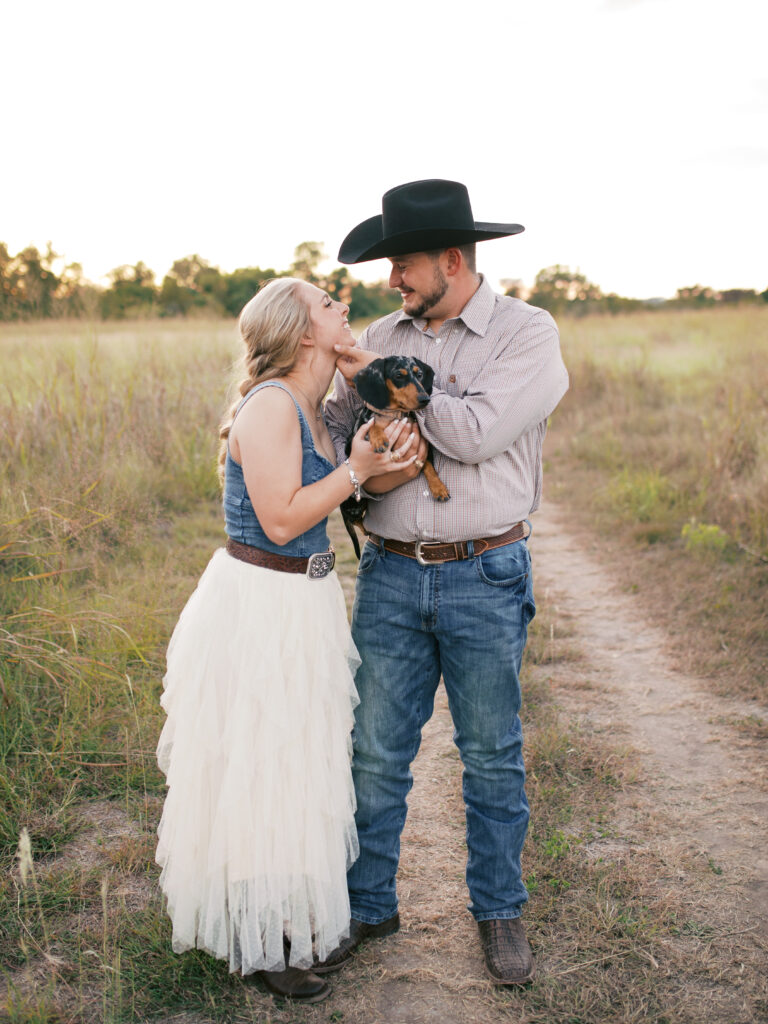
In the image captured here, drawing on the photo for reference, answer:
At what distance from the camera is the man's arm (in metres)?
2.50

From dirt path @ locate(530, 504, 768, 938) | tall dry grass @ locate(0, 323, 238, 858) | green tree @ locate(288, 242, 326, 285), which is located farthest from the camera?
green tree @ locate(288, 242, 326, 285)

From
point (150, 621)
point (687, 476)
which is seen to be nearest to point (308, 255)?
point (687, 476)

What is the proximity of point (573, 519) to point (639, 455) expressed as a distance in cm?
185

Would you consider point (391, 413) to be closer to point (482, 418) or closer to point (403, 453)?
point (403, 453)

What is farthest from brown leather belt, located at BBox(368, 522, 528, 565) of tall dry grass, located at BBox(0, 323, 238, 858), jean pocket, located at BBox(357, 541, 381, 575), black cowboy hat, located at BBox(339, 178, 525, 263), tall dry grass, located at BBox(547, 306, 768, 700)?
tall dry grass, located at BBox(547, 306, 768, 700)

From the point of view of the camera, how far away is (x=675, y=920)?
2904 millimetres

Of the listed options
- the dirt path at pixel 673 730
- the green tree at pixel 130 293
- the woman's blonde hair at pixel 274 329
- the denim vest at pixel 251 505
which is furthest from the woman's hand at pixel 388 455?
the green tree at pixel 130 293

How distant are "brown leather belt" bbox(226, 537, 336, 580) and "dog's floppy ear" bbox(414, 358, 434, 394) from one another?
0.62 meters

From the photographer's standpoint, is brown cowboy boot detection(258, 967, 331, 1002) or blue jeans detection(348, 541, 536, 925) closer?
brown cowboy boot detection(258, 967, 331, 1002)

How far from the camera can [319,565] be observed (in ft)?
8.76

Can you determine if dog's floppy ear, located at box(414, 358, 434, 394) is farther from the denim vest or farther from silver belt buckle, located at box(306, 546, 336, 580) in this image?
silver belt buckle, located at box(306, 546, 336, 580)

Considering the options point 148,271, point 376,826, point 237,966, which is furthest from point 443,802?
→ point 148,271

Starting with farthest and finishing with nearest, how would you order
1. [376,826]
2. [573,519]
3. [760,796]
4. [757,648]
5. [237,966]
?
[573,519]
[757,648]
[760,796]
[376,826]
[237,966]

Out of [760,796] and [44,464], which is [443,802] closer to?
[760,796]
